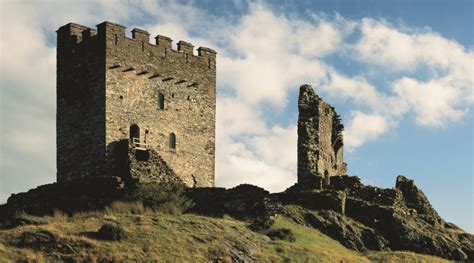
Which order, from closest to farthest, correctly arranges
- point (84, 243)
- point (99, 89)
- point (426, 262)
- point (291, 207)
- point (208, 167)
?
1. point (84, 243)
2. point (426, 262)
3. point (291, 207)
4. point (99, 89)
5. point (208, 167)

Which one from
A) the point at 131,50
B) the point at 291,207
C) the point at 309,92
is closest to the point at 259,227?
the point at 291,207

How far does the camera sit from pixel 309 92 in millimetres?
50969

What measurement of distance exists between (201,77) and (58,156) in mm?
9838

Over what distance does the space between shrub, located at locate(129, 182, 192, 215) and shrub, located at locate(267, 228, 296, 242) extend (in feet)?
16.5

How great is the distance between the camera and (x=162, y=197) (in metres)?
45.2

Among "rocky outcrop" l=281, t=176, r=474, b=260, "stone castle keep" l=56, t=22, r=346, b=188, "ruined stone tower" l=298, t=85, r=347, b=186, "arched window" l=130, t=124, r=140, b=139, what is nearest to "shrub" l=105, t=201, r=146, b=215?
"stone castle keep" l=56, t=22, r=346, b=188

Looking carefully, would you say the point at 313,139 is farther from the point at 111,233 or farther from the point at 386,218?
the point at 111,233

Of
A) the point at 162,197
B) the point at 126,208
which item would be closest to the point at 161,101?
the point at 162,197

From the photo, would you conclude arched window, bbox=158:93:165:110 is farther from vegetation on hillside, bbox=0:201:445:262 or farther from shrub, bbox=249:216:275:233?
shrub, bbox=249:216:275:233

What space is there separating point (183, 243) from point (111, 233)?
3058 millimetres

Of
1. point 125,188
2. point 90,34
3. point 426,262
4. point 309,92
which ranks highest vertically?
point 90,34

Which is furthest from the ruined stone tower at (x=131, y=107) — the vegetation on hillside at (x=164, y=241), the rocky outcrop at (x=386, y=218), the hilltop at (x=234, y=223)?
the rocky outcrop at (x=386, y=218)

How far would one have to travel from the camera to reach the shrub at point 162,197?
44.2 m

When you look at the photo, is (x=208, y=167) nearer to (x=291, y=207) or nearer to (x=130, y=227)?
(x=291, y=207)
